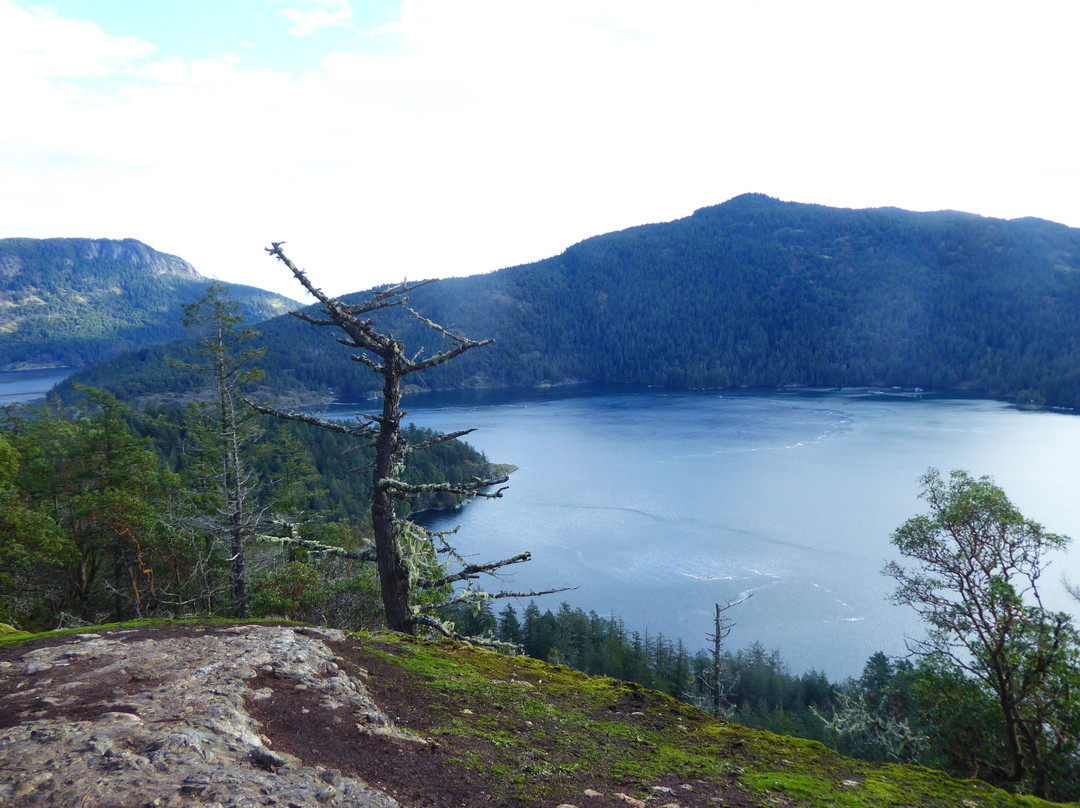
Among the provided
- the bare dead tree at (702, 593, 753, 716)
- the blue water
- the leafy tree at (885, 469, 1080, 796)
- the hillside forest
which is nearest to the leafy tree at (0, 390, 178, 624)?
the hillside forest

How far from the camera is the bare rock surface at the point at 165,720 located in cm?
353

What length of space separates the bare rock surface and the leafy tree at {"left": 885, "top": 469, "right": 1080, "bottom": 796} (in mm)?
10722

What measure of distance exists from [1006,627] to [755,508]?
169 ft

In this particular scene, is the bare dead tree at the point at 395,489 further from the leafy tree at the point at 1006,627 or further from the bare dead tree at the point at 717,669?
the bare dead tree at the point at 717,669

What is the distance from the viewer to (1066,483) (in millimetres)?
58656

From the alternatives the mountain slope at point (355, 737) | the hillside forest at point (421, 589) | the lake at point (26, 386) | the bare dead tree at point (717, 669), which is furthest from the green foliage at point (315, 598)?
the lake at point (26, 386)

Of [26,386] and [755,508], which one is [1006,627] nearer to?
[755,508]

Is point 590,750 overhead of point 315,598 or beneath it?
overhead

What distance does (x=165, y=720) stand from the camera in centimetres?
433

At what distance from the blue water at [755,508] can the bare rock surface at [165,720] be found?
3072 centimetres

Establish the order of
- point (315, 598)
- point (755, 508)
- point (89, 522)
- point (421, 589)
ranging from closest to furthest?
point (421, 589), point (315, 598), point (89, 522), point (755, 508)

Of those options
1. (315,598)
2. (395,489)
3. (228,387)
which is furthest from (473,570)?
(228,387)

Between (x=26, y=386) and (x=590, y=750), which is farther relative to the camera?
(x=26, y=386)

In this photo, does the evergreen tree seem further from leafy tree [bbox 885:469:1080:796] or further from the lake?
the lake
